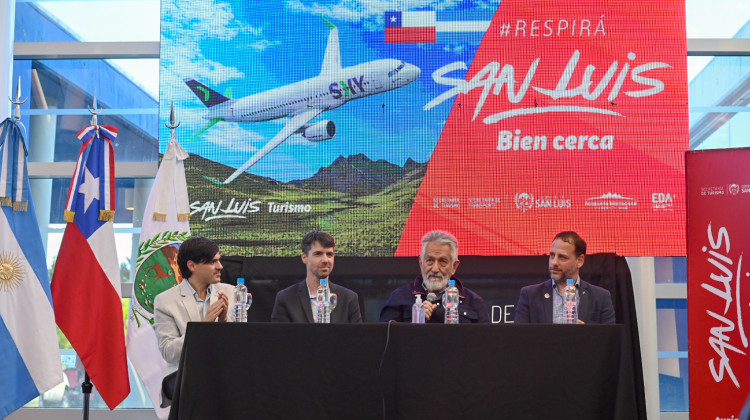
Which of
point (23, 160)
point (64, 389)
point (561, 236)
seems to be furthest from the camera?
point (64, 389)

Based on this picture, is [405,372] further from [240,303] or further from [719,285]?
[719,285]

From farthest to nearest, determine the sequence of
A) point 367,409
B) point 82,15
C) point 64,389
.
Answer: point 82,15 → point 64,389 → point 367,409

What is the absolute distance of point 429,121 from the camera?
4738 mm

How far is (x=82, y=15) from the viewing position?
5.42 meters

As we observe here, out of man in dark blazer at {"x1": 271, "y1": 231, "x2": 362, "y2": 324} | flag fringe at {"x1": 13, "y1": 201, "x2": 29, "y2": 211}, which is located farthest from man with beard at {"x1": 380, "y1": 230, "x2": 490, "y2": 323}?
flag fringe at {"x1": 13, "y1": 201, "x2": 29, "y2": 211}

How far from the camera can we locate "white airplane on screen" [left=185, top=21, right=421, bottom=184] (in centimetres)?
475

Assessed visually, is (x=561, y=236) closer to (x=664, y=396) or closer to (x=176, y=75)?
(x=664, y=396)

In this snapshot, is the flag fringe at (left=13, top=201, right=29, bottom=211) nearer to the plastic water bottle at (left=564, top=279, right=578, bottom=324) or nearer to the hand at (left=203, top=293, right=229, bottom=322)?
the hand at (left=203, top=293, right=229, bottom=322)

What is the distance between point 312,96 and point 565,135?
1.59 metres

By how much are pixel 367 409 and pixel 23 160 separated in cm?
245

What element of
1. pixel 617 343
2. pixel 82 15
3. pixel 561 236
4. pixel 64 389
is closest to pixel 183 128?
pixel 82 15

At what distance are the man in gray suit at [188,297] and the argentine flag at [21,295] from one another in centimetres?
90

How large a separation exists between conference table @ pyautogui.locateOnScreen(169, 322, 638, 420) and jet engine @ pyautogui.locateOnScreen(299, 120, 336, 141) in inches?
91.6

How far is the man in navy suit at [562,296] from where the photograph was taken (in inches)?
140
